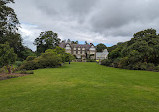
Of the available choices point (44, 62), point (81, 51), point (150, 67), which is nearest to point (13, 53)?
point (44, 62)

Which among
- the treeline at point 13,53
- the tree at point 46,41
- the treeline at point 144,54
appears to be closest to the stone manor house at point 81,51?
the tree at point 46,41

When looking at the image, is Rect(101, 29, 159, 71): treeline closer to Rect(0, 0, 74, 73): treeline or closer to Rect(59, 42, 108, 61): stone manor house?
Rect(0, 0, 74, 73): treeline

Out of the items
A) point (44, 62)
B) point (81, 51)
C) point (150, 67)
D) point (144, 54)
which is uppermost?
point (81, 51)

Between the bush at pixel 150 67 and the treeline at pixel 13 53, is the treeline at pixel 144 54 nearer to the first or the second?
the bush at pixel 150 67

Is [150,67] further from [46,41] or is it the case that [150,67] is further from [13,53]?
[46,41]

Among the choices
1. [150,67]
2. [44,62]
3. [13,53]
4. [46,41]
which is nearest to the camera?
[13,53]

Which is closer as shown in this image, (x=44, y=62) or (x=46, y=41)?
(x=44, y=62)

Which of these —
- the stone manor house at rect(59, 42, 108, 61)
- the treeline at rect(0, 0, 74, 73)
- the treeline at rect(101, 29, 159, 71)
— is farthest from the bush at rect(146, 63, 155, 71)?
the stone manor house at rect(59, 42, 108, 61)

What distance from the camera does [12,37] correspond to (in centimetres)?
2173

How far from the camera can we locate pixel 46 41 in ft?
153

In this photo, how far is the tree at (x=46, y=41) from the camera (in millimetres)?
46731

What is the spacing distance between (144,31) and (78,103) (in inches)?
876

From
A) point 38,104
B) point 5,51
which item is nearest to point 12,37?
point 5,51

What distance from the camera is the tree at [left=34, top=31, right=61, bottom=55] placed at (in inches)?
1840
